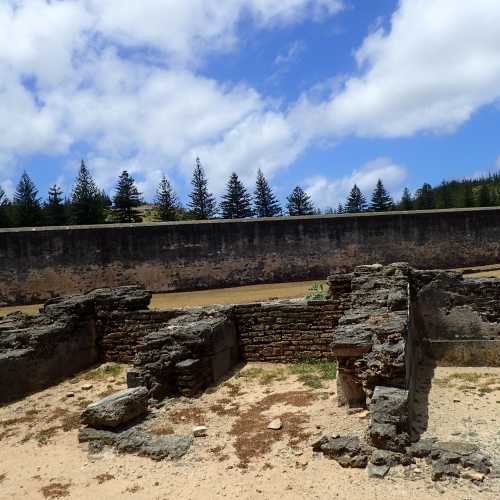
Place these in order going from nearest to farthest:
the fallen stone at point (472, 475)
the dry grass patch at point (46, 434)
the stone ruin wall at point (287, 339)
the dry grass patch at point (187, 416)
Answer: the fallen stone at point (472, 475) < the stone ruin wall at point (287, 339) < the dry grass patch at point (46, 434) < the dry grass patch at point (187, 416)

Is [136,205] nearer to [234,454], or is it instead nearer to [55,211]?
[55,211]

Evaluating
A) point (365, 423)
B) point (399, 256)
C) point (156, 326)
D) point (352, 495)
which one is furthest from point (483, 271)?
point (352, 495)

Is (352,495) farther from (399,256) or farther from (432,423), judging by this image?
(399,256)

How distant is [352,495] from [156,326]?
22.0 ft

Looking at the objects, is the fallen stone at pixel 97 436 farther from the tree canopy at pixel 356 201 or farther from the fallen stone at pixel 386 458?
the tree canopy at pixel 356 201

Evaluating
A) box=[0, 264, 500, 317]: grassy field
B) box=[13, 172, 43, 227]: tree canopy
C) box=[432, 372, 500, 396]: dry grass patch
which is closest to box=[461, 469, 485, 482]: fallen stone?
box=[432, 372, 500, 396]: dry grass patch

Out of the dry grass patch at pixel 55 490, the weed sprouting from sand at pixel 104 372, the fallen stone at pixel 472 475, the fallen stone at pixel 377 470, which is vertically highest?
the weed sprouting from sand at pixel 104 372

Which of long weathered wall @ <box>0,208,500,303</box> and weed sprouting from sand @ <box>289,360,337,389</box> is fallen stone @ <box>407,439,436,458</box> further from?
long weathered wall @ <box>0,208,500,303</box>

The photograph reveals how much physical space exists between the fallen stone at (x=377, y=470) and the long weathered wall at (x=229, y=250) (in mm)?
18084

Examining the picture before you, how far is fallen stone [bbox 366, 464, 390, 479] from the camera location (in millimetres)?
4949

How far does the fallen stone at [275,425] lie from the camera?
6.41 meters

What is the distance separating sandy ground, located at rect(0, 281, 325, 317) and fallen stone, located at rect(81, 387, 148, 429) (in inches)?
436

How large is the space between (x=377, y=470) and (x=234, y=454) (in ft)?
5.37

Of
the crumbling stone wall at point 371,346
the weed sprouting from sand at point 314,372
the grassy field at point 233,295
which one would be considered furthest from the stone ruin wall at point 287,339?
the grassy field at point 233,295
